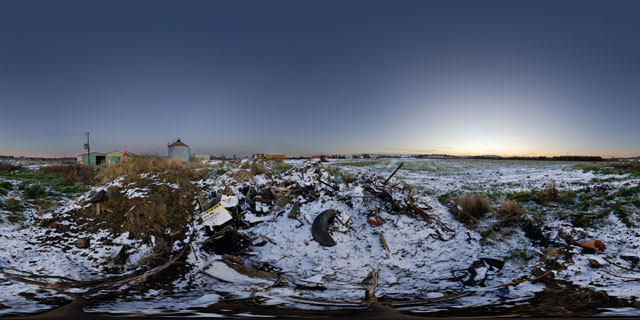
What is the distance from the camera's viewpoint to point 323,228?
26.3 feet

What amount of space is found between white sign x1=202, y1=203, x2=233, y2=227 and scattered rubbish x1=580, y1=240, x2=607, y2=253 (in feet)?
34.3

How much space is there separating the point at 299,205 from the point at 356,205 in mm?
2246

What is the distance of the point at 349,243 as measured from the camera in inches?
307

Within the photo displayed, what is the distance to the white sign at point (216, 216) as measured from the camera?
854 cm

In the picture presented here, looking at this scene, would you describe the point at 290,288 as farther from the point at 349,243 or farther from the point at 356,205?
the point at 356,205

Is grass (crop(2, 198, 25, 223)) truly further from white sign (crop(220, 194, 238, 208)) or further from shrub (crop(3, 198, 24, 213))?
white sign (crop(220, 194, 238, 208))

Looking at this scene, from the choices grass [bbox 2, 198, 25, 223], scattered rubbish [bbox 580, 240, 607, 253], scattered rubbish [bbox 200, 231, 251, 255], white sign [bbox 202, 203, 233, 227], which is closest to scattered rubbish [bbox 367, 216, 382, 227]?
scattered rubbish [bbox 200, 231, 251, 255]

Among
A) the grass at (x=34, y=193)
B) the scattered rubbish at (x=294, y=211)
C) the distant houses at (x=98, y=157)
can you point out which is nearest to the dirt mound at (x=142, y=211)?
the scattered rubbish at (x=294, y=211)

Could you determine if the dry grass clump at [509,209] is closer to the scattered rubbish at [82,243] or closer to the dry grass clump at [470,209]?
the dry grass clump at [470,209]

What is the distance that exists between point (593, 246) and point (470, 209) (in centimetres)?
353

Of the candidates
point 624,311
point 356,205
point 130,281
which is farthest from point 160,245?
point 624,311

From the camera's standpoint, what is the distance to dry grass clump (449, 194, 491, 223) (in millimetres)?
9688

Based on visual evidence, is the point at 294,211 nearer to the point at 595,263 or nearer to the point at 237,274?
the point at 237,274

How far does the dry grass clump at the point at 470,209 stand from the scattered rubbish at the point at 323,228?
508 cm
